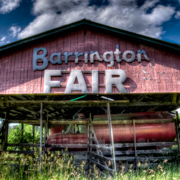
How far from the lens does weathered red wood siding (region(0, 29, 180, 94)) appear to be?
7.27 m

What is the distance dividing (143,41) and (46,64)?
3.95 metres

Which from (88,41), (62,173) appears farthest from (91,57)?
(62,173)

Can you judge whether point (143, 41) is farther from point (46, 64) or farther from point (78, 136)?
point (78, 136)

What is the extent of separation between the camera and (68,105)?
324 inches

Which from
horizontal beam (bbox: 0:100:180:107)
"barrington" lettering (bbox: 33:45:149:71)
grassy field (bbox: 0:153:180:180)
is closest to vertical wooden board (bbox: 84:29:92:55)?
"barrington" lettering (bbox: 33:45:149:71)

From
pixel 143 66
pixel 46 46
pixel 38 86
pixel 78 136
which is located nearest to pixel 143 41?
pixel 143 66

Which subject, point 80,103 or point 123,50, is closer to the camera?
point 123,50

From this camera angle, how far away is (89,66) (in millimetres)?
7410

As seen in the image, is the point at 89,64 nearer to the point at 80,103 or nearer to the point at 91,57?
the point at 91,57

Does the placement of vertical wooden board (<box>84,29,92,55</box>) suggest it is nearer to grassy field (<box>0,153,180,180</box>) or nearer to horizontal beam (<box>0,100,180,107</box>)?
horizontal beam (<box>0,100,180,107</box>)

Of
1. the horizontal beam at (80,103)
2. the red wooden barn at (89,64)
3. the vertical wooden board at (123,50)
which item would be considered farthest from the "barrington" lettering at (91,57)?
the horizontal beam at (80,103)

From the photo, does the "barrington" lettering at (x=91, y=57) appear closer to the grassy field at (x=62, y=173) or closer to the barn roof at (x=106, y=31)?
the barn roof at (x=106, y=31)

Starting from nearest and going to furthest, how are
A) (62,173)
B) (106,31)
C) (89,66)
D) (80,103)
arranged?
(62,173)
(89,66)
(106,31)
(80,103)

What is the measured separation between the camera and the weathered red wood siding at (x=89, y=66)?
727 centimetres
